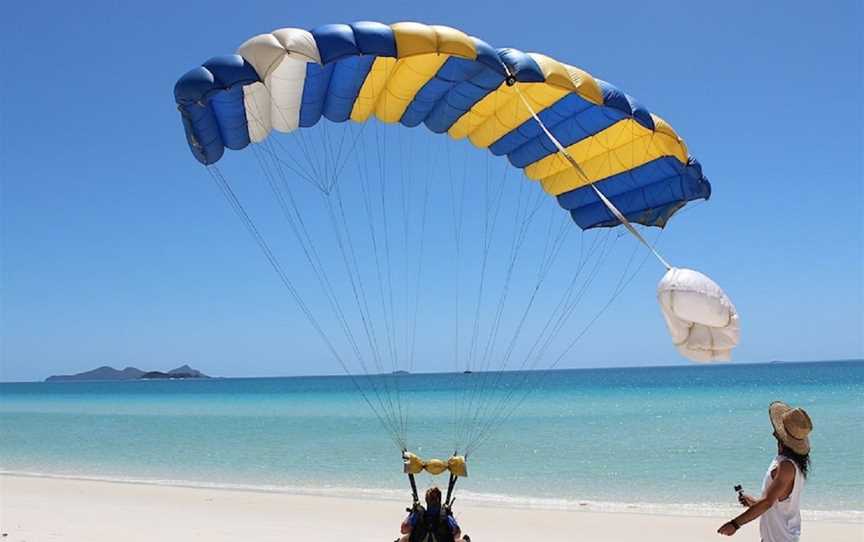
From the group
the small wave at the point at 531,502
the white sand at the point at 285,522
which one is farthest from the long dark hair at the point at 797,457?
the small wave at the point at 531,502

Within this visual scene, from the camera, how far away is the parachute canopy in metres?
5.80

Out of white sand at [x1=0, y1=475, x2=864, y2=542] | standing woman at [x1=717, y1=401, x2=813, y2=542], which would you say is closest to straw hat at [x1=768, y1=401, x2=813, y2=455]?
standing woman at [x1=717, y1=401, x2=813, y2=542]

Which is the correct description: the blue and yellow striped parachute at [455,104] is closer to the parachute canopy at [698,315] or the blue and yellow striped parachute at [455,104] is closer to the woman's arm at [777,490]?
the parachute canopy at [698,315]

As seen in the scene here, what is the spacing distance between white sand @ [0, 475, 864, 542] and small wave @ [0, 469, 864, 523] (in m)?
0.51

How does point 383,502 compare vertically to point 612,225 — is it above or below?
below

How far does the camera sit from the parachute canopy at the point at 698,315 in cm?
580

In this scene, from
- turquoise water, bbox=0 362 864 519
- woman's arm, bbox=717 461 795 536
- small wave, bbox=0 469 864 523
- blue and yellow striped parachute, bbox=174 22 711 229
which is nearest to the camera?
woman's arm, bbox=717 461 795 536

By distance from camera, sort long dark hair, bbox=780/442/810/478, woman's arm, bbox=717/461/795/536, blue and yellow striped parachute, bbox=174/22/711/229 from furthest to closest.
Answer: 1. blue and yellow striped parachute, bbox=174/22/711/229
2. long dark hair, bbox=780/442/810/478
3. woman's arm, bbox=717/461/795/536

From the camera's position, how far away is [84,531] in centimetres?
952

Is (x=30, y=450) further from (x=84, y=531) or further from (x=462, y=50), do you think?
(x=462, y=50)

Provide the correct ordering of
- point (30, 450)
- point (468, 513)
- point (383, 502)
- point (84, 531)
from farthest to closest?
point (30, 450)
point (383, 502)
point (468, 513)
point (84, 531)

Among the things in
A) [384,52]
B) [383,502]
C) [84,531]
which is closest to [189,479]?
[383,502]

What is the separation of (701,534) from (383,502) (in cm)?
494

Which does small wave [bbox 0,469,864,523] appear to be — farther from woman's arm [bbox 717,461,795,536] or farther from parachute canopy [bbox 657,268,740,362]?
woman's arm [bbox 717,461,795,536]
